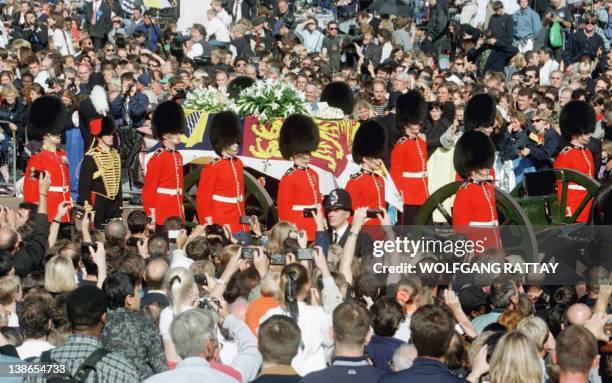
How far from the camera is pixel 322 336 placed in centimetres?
680

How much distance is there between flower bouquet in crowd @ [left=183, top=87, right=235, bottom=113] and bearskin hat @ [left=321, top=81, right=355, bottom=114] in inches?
41.9

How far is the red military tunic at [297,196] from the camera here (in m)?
10.2

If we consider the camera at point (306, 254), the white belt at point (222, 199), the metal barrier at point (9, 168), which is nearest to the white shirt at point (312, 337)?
the camera at point (306, 254)

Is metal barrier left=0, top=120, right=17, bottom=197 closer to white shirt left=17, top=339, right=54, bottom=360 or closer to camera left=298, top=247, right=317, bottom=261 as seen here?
camera left=298, top=247, right=317, bottom=261

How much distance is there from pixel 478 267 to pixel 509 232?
5.75 ft

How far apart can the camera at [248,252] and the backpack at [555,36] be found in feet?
35.8

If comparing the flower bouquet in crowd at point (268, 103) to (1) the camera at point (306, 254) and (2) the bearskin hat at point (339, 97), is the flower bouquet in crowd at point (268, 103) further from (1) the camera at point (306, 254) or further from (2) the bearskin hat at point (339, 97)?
(1) the camera at point (306, 254)

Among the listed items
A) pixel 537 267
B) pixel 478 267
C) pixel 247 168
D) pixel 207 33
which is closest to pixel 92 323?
pixel 478 267

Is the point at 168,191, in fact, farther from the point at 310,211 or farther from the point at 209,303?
the point at 209,303

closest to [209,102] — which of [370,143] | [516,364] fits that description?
[370,143]

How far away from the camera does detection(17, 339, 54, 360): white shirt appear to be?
6.61m

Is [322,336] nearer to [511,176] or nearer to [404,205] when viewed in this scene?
[404,205]

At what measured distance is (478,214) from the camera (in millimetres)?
10094

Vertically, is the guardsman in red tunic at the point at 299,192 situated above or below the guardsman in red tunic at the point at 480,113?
below
